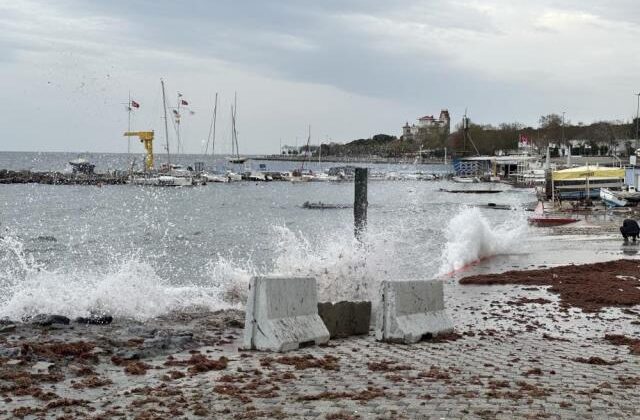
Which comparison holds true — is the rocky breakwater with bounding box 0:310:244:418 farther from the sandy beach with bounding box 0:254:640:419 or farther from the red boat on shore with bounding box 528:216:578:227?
the red boat on shore with bounding box 528:216:578:227

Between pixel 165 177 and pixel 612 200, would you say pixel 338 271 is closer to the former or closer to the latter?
pixel 612 200

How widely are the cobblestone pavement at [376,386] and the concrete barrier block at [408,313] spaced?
0.83ft

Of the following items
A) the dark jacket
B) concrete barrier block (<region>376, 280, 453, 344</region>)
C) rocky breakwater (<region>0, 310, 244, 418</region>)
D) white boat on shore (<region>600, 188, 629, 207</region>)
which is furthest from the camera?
white boat on shore (<region>600, 188, 629, 207</region>)

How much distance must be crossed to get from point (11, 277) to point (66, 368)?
489 inches

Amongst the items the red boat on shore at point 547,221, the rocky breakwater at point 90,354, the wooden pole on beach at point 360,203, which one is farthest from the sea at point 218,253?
the red boat on shore at point 547,221

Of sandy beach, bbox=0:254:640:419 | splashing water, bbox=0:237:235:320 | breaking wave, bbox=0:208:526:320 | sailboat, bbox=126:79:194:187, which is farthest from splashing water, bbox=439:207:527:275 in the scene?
sailboat, bbox=126:79:194:187

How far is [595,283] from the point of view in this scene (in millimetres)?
17172

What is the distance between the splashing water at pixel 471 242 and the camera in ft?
76.9

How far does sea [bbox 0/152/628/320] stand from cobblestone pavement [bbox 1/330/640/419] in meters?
5.77

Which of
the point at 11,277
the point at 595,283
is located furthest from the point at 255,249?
the point at 595,283

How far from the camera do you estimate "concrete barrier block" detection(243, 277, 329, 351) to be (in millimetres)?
9891

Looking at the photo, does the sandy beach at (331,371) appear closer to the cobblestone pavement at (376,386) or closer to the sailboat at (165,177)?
the cobblestone pavement at (376,386)

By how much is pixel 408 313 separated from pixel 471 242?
45.0ft

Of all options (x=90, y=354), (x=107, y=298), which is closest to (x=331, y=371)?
(x=90, y=354)
